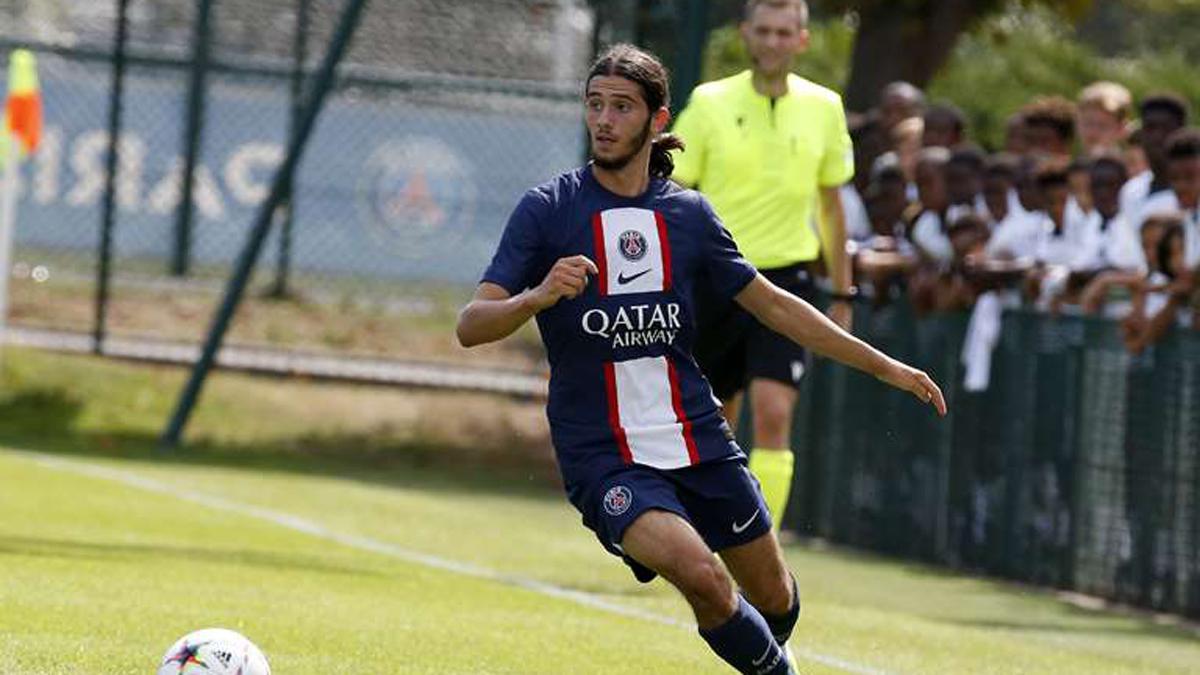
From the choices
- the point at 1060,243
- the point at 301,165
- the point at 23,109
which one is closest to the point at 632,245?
the point at 1060,243

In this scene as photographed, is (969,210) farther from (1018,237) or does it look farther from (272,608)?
(272,608)

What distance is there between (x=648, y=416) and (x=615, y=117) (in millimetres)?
847

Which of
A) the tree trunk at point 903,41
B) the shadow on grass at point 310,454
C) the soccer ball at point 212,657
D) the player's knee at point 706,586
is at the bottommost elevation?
the shadow on grass at point 310,454

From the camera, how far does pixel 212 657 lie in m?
7.13

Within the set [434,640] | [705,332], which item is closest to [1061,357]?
[705,332]

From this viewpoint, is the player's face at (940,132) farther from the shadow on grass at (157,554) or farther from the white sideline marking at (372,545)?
the shadow on grass at (157,554)

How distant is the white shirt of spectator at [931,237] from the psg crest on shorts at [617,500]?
808 centimetres

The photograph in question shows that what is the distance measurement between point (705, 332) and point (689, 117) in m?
1.12

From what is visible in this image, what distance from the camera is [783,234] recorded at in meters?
11.3

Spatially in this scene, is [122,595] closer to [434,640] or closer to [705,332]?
[434,640]

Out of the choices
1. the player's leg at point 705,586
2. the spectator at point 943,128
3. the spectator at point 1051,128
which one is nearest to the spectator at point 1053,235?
the spectator at point 1051,128

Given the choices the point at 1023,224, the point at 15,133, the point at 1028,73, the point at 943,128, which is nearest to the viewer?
the point at 1023,224

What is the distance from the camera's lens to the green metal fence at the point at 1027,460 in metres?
13.3

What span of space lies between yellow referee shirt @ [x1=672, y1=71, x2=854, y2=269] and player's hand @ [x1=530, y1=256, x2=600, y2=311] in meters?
4.25
